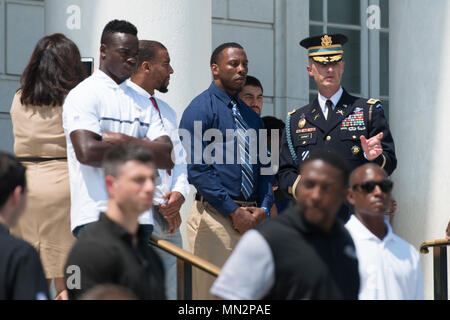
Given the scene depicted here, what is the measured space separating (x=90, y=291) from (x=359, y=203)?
6.47ft

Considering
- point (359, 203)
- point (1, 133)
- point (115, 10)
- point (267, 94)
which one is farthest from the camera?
point (267, 94)

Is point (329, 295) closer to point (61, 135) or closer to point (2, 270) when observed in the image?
point (2, 270)

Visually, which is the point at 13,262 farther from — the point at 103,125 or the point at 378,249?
the point at 378,249

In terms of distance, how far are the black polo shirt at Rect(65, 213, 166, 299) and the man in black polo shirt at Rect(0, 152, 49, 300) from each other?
0.64ft

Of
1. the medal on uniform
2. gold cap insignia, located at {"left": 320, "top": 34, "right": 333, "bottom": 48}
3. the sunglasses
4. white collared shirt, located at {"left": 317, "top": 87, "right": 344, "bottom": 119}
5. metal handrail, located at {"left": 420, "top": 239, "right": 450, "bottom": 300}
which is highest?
gold cap insignia, located at {"left": 320, "top": 34, "right": 333, "bottom": 48}

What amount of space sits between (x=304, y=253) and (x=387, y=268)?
3.36 feet

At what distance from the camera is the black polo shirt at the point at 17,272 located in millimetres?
3842

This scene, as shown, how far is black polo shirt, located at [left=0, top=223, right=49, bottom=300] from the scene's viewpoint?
384cm

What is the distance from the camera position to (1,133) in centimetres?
991

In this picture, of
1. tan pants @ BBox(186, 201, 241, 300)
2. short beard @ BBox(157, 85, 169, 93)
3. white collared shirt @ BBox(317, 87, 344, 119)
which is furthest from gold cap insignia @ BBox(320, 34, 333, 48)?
tan pants @ BBox(186, 201, 241, 300)

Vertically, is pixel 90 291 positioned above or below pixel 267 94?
below

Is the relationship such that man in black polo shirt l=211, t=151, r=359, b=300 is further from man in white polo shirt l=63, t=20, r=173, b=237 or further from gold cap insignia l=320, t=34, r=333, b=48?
gold cap insignia l=320, t=34, r=333, b=48
